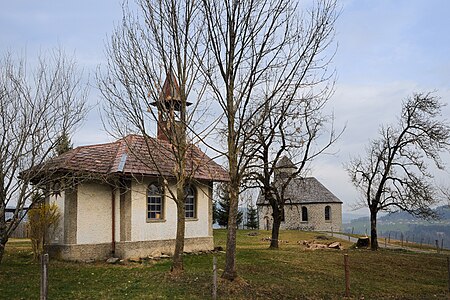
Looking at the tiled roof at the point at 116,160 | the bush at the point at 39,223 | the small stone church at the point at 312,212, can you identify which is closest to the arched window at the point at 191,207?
the tiled roof at the point at 116,160

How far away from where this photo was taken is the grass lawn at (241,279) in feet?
36.9

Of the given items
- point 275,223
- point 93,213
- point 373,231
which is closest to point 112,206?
point 93,213

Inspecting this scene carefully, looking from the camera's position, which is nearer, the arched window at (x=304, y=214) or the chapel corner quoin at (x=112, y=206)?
the chapel corner quoin at (x=112, y=206)

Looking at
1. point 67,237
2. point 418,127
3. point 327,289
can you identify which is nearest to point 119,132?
point 67,237

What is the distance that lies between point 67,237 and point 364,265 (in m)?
11.8

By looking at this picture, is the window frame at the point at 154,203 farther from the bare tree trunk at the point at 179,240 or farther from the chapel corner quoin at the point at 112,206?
the bare tree trunk at the point at 179,240

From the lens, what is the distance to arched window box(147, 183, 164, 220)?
18500 mm

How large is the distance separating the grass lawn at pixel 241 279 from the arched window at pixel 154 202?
229 cm

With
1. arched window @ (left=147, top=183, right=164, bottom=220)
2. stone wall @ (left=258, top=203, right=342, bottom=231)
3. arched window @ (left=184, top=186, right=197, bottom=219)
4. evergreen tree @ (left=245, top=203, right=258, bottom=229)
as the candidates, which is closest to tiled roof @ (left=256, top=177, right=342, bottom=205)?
stone wall @ (left=258, top=203, right=342, bottom=231)

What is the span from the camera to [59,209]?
17453 millimetres

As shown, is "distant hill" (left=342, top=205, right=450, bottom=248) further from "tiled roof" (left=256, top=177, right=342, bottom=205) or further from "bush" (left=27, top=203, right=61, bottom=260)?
"bush" (left=27, top=203, right=61, bottom=260)

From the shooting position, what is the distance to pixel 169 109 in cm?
1316

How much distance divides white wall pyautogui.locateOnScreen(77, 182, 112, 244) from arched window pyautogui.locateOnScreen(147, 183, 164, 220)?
1.63 meters

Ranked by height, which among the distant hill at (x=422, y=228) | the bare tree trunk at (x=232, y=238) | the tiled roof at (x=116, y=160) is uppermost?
the tiled roof at (x=116, y=160)
